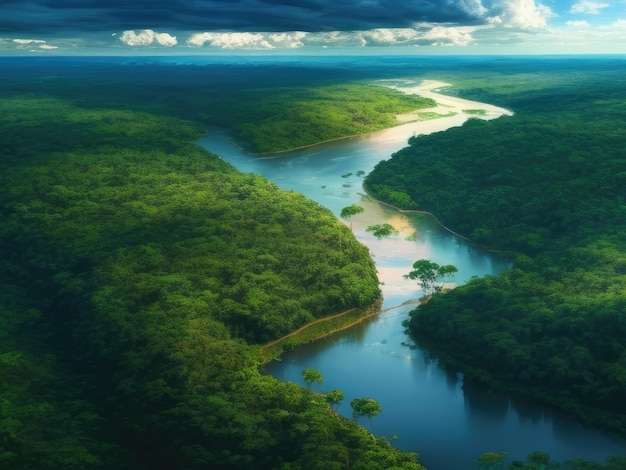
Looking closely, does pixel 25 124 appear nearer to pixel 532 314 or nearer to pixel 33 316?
pixel 33 316

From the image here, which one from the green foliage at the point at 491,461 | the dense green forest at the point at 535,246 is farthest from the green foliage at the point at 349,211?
the green foliage at the point at 491,461

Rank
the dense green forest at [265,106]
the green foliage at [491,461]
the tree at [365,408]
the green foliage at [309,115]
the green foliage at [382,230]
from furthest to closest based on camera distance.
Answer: the dense green forest at [265,106]
the green foliage at [309,115]
the green foliage at [382,230]
the tree at [365,408]
the green foliage at [491,461]

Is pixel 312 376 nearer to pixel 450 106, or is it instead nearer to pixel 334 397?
pixel 334 397

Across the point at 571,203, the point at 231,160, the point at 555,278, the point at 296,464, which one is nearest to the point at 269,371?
the point at 296,464

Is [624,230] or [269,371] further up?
[624,230]

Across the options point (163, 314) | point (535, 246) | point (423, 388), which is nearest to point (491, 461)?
point (423, 388)

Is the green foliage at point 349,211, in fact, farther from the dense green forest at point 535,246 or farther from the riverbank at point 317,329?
the riverbank at point 317,329
